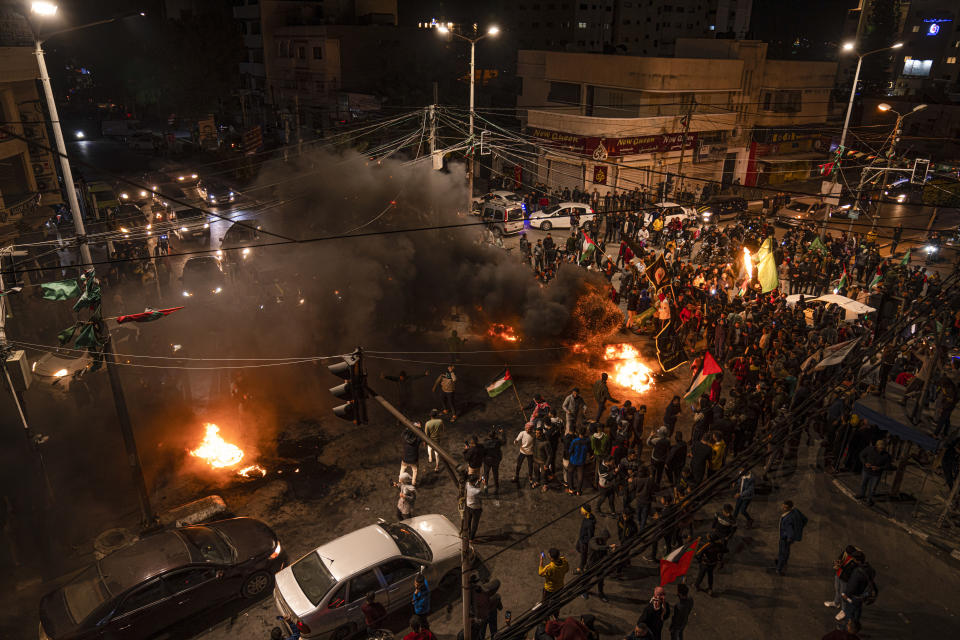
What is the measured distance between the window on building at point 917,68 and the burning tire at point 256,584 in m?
89.1

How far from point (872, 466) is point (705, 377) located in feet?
10.9

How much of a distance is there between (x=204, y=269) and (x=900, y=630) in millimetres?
22374

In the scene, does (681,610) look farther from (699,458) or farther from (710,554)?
(699,458)

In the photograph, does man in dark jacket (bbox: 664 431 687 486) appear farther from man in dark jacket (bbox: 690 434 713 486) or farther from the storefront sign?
the storefront sign

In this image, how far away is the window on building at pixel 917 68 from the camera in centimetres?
7244

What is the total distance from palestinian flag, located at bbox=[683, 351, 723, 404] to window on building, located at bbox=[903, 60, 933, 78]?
265 ft

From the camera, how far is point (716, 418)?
42.4ft

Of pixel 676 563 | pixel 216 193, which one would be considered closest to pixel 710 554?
pixel 676 563

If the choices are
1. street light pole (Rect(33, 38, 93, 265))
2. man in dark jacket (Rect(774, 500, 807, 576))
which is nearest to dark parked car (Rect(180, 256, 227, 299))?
street light pole (Rect(33, 38, 93, 265))

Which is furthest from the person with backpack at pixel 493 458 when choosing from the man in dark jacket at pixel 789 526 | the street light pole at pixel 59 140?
the street light pole at pixel 59 140

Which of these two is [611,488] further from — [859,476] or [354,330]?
[354,330]

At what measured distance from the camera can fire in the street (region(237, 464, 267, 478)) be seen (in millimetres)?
13039

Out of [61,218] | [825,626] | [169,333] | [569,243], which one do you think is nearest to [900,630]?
[825,626]

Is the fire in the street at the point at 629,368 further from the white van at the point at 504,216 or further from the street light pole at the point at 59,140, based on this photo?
the street light pole at the point at 59,140
